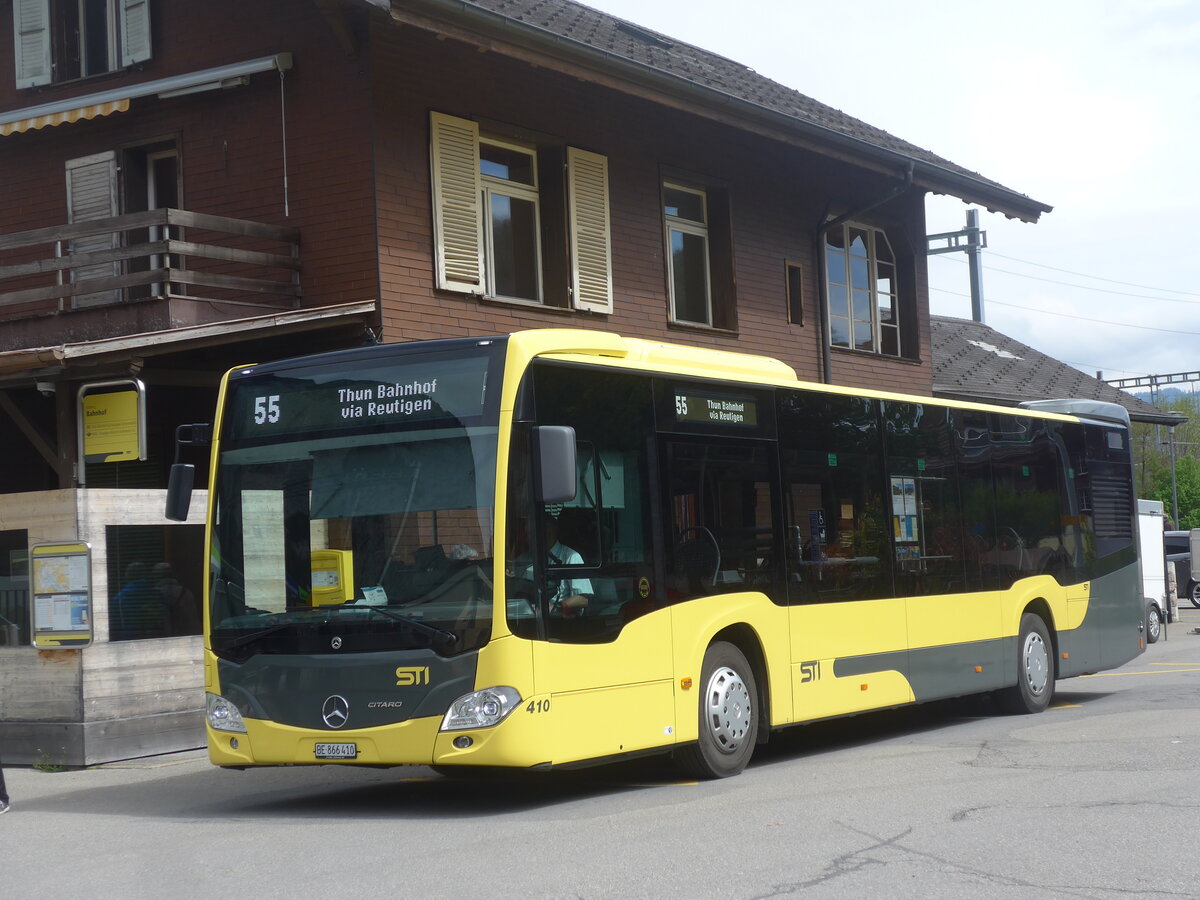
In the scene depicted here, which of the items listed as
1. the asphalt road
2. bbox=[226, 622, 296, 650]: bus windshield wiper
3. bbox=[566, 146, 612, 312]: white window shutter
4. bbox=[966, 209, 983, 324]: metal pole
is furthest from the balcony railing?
bbox=[966, 209, 983, 324]: metal pole

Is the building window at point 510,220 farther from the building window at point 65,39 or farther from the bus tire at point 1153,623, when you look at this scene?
the bus tire at point 1153,623

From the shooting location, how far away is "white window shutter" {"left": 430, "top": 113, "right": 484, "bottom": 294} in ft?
52.2

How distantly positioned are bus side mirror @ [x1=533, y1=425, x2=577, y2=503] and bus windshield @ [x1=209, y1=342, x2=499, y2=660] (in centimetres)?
32

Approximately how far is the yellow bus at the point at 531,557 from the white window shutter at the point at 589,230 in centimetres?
620

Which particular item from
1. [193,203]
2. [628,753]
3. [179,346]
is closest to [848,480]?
[628,753]

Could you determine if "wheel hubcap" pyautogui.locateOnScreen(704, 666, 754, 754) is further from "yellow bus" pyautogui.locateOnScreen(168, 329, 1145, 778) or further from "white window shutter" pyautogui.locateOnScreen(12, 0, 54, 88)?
"white window shutter" pyautogui.locateOnScreen(12, 0, 54, 88)

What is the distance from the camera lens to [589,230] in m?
17.8

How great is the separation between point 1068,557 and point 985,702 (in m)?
1.68

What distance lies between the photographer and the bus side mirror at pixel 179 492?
31.9ft

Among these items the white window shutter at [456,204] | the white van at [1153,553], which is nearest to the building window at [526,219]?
the white window shutter at [456,204]

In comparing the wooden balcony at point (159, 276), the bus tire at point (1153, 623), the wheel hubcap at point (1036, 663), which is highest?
the wooden balcony at point (159, 276)

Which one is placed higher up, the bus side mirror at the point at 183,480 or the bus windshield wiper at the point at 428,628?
the bus side mirror at the point at 183,480

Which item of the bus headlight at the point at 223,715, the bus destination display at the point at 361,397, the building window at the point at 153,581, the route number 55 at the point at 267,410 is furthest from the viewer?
the building window at the point at 153,581

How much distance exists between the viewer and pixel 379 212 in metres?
15.3
